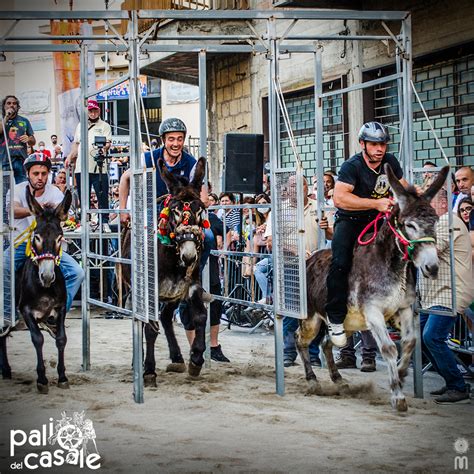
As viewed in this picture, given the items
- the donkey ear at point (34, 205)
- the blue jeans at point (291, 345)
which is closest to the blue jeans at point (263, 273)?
the blue jeans at point (291, 345)

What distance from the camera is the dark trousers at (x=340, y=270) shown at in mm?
8859

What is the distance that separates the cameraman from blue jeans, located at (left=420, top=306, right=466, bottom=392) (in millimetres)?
7213

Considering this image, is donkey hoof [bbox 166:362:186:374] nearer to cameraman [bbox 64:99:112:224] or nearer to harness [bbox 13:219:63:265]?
harness [bbox 13:219:63:265]

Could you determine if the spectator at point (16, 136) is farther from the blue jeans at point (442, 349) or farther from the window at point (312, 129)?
the window at point (312, 129)

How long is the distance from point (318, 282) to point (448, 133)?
7.80 meters

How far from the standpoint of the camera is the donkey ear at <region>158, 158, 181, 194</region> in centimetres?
956

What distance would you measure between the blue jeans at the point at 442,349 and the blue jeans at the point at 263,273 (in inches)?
136

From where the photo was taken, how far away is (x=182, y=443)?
22.8 ft

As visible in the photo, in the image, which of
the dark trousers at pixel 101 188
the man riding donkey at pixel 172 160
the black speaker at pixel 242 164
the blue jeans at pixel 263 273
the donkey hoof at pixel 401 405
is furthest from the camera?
the dark trousers at pixel 101 188

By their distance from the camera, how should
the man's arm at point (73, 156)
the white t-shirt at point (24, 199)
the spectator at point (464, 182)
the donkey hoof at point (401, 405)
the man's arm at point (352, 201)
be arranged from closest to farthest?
the donkey hoof at point (401, 405)
the man's arm at point (352, 201)
the white t-shirt at point (24, 199)
the spectator at point (464, 182)
the man's arm at point (73, 156)

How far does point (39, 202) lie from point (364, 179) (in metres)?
3.79

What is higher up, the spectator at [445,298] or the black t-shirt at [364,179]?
the black t-shirt at [364,179]

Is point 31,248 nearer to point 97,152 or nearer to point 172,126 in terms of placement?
point 172,126

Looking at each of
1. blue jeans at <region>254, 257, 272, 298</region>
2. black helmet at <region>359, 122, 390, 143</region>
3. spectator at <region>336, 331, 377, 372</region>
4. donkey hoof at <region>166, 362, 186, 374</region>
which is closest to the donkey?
black helmet at <region>359, 122, 390, 143</region>
